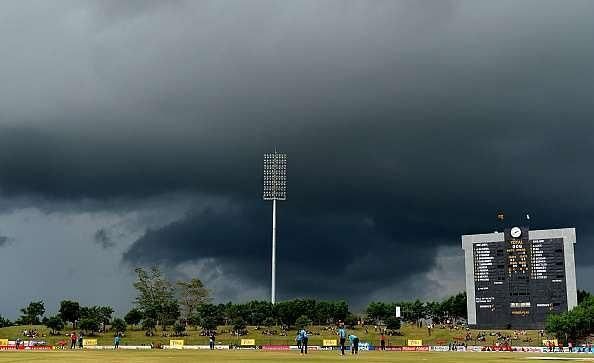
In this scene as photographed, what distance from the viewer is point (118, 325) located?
569ft

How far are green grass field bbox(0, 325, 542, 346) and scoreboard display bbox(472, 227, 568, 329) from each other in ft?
15.7

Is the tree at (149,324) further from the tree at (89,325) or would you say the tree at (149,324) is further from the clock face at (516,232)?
the clock face at (516,232)

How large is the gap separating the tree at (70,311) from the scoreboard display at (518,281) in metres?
102

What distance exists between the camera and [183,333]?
173 meters

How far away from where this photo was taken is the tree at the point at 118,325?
172 meters

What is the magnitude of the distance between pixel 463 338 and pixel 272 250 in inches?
2412

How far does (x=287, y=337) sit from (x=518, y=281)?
5480 centimetres

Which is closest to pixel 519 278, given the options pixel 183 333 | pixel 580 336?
pixel 580 336

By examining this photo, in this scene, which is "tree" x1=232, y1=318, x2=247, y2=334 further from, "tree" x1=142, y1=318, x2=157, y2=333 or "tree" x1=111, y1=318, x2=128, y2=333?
"tree" x1=111, y1=318, x2=128, y2=333

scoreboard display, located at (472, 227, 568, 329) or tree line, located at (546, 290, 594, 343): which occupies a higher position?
scoreboard display, located at (472, 227, 568, 329)

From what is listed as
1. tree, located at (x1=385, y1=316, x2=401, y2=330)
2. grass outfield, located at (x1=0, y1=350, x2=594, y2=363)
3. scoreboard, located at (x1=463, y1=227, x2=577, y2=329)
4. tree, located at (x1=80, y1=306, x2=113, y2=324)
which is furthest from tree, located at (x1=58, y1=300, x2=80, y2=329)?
grass outfield, located at (x1=0, y1=350, x2=594, y2=363)

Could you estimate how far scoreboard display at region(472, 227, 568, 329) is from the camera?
510 ft

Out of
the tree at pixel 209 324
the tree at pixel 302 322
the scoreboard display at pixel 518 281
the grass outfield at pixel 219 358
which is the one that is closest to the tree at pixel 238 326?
the tree at pixel 209 324

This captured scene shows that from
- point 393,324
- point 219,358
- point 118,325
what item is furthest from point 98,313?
point 219,358
